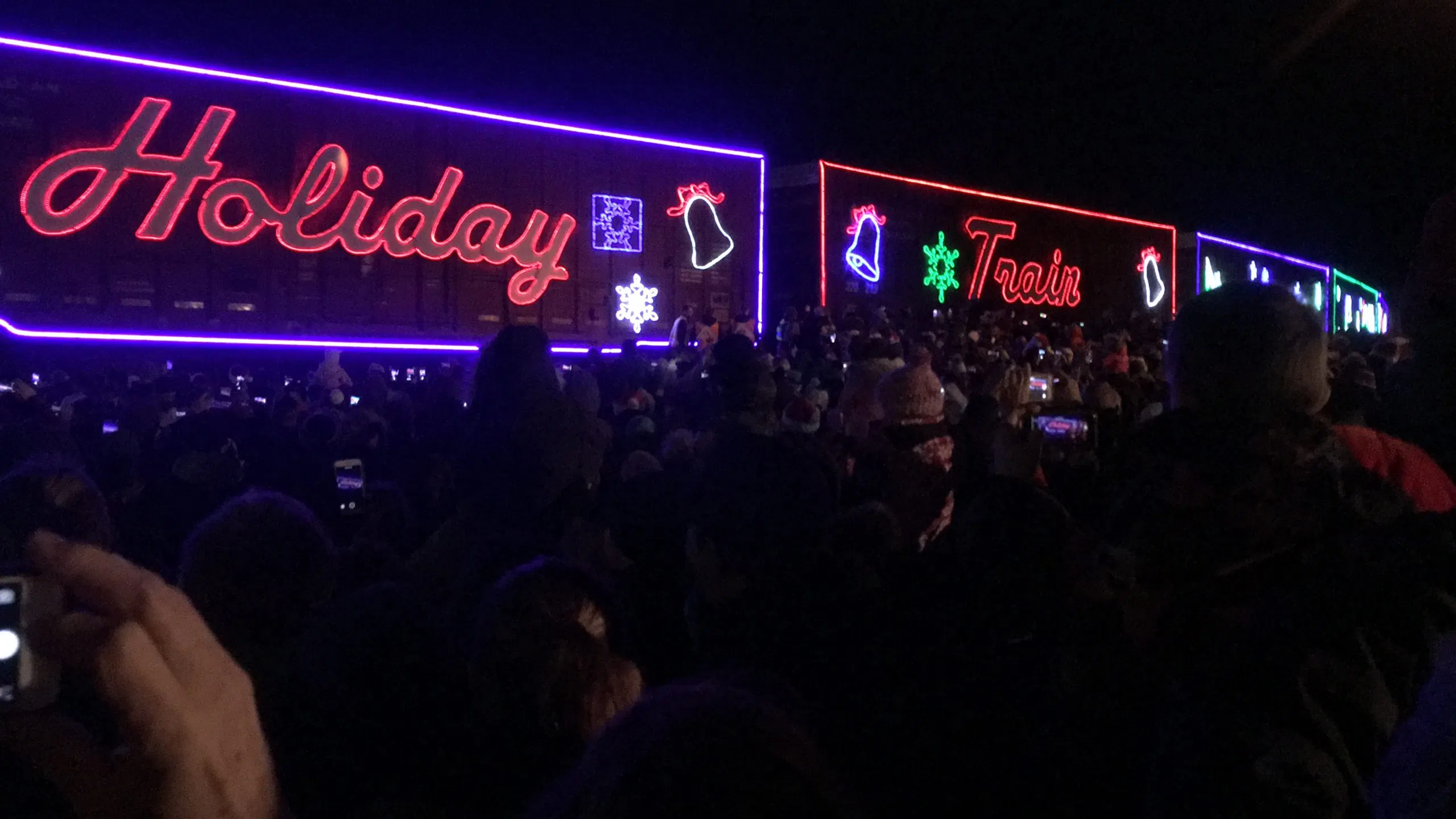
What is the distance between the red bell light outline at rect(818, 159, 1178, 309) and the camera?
58.8 ft

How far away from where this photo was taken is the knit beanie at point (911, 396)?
158 inches

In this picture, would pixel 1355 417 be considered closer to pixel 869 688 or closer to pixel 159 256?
pixel 869 688

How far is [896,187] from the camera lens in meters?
19.4

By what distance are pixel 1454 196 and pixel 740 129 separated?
19281 mm

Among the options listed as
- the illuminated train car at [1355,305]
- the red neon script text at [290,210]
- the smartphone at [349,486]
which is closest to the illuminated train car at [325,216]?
the red neon script text at [290,210]

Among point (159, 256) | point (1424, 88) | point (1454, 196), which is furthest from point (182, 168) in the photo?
point (1424, 88)

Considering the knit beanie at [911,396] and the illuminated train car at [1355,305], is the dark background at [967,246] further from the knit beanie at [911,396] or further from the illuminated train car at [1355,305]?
the illuminated train car at [1355,305]

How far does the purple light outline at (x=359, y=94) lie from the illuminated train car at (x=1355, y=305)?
29.1 meters

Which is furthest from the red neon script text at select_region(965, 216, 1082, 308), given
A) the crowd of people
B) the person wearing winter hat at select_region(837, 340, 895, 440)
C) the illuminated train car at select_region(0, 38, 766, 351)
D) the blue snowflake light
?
the crowd of people

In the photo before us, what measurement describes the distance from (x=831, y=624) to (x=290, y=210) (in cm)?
1251

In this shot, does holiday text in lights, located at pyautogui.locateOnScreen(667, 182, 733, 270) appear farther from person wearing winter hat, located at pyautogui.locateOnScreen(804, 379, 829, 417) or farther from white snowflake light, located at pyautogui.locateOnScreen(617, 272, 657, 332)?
person wearing winter hat, located at pyautogui.locateOnScreen(804, 379, 829, 417)

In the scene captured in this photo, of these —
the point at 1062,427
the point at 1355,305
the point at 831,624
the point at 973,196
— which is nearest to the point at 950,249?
the point at 973,196

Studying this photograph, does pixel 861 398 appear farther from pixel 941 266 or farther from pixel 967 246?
pixel 967 246

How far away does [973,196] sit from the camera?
21109 mm
